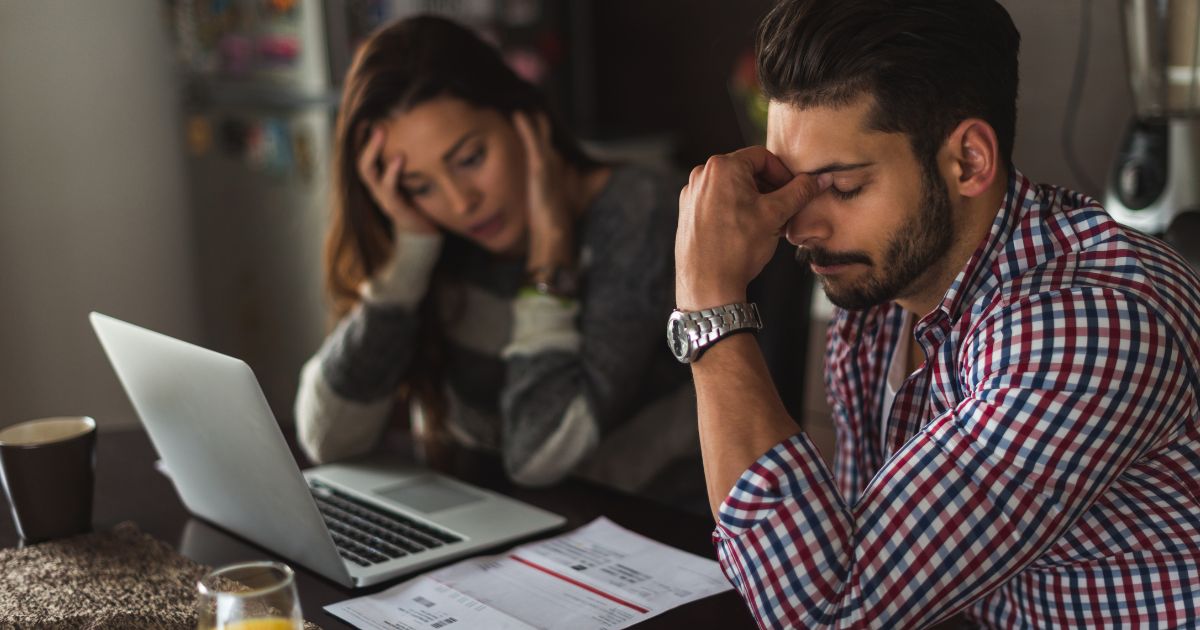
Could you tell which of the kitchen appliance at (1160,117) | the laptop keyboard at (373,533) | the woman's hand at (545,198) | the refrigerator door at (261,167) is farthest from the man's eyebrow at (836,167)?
the refrigerator door at (261,167)

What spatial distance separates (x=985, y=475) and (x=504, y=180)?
968 millimetres

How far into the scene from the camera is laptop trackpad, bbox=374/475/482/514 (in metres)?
1.29

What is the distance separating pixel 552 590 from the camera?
1043 millimetres

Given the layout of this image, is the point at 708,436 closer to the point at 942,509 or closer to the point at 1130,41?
the point at 942,509

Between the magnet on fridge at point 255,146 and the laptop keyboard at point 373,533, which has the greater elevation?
the magnet on fridge at point 255,146

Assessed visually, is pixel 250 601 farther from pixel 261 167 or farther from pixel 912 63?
pixel 261 167

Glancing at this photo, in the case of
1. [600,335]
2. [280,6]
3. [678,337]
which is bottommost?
[600,335]

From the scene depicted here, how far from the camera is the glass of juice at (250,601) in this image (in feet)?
2.34

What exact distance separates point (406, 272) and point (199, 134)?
1725 millimetres

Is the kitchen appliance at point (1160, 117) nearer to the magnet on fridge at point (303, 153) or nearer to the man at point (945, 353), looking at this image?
the man at point (945, 353)

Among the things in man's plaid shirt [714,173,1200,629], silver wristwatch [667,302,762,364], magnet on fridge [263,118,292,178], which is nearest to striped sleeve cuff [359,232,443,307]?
silver wristwatch [667,302,762,364]

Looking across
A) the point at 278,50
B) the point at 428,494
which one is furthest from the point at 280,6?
the point at 428,494

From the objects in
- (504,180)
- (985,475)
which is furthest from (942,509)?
(504,180)

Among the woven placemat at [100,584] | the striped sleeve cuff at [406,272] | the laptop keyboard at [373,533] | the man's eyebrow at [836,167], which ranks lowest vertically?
the laptop keyboard at [373,533]
